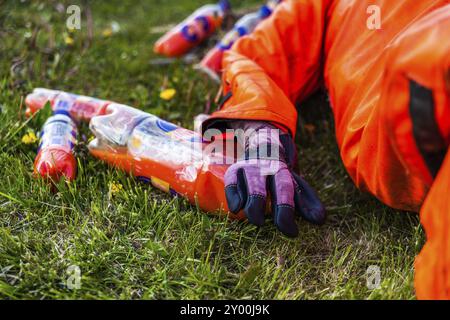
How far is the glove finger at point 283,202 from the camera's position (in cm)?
155

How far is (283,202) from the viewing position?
1556 mm

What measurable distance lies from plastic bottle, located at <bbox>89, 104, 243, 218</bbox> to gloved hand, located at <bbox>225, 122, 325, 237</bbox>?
0.27 ft

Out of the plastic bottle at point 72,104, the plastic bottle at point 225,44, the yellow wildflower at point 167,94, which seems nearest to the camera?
the plastic bottle at point 72,104

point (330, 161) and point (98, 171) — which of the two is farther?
point (330, 161)

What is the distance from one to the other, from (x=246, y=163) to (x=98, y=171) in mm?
523

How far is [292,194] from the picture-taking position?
1.58 m

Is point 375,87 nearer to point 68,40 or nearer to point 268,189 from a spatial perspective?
point 268,189

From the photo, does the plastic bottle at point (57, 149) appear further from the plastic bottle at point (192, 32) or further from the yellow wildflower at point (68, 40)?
the plastic bottle at point (192, 32)

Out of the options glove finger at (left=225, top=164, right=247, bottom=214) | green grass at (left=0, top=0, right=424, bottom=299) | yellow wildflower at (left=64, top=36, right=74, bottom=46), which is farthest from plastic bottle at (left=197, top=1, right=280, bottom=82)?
glove finger at (left=225, top=164, right=247, bottom=214)

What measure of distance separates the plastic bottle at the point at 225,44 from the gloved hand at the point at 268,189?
837 mm

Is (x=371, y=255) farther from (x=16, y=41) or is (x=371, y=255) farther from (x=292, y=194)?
(x=16, y=41)

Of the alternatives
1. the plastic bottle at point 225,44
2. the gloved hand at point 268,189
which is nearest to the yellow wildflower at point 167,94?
the plastic bottle at point 225,44

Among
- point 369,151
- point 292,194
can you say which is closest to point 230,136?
point 292,194

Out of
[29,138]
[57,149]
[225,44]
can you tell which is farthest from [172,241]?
[225,44]
